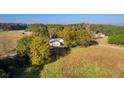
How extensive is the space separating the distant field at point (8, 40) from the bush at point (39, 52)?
457 mm

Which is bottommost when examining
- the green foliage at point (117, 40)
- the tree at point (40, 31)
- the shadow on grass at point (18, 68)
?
the shadow on grass at point (18, 68)

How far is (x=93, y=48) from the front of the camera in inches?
314

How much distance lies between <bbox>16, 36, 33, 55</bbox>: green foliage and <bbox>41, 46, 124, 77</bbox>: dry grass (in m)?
0.73

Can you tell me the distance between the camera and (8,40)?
7754mm

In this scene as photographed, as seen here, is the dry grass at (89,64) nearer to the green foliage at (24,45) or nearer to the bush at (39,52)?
the bush at (39,52)

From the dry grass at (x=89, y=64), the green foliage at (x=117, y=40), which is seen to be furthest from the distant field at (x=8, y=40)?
the green foliage at (x=117, y=40)

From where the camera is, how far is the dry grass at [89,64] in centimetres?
761

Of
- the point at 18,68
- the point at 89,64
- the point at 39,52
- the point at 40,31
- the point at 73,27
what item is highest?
the point at 73,27

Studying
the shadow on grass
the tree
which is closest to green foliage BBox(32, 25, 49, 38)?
the tree

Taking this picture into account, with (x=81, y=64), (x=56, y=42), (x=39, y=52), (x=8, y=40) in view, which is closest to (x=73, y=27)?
(x=56, y=42)

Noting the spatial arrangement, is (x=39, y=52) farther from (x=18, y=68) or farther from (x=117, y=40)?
(x=117, y=40)

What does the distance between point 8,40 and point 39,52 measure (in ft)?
2.98
